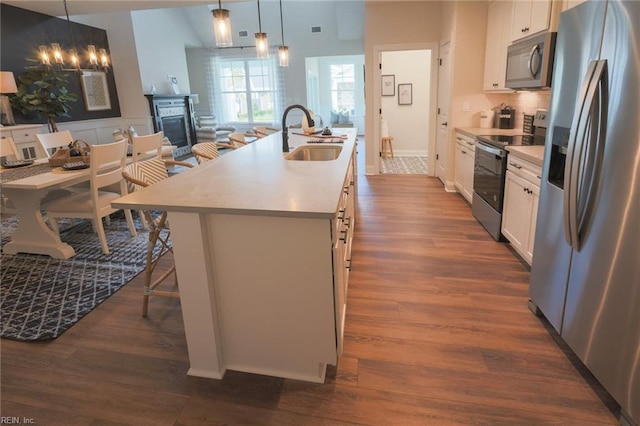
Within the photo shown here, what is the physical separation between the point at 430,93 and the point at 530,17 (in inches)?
102

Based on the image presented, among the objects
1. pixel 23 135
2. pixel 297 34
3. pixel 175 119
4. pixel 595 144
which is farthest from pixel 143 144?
pixel 297 34

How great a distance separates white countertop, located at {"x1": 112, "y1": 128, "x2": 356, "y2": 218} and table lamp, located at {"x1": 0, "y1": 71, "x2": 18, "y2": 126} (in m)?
4.39

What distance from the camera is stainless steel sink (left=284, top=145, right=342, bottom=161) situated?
3.21 metres

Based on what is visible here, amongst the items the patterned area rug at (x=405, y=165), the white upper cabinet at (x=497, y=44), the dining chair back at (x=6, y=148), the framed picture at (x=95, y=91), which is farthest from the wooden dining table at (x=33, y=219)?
the patterned area rug at (x=405, y=165)

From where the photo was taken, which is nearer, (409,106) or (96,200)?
(96,200)

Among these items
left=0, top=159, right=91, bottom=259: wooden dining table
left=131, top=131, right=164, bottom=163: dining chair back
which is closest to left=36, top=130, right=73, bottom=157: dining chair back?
left=0, top=159, right=91, bottom=259: wooden dining table

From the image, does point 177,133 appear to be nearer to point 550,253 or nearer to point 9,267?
point 9,267

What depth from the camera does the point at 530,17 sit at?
3316 mm

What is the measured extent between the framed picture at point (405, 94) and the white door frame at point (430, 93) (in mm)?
2098

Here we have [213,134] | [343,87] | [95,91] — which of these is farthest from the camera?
[343,87]

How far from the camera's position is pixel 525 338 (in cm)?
205

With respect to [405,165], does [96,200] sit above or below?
above

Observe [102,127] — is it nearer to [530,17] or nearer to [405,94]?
[405,94]

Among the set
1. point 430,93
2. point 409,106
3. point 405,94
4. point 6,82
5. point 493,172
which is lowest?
point 493,172
